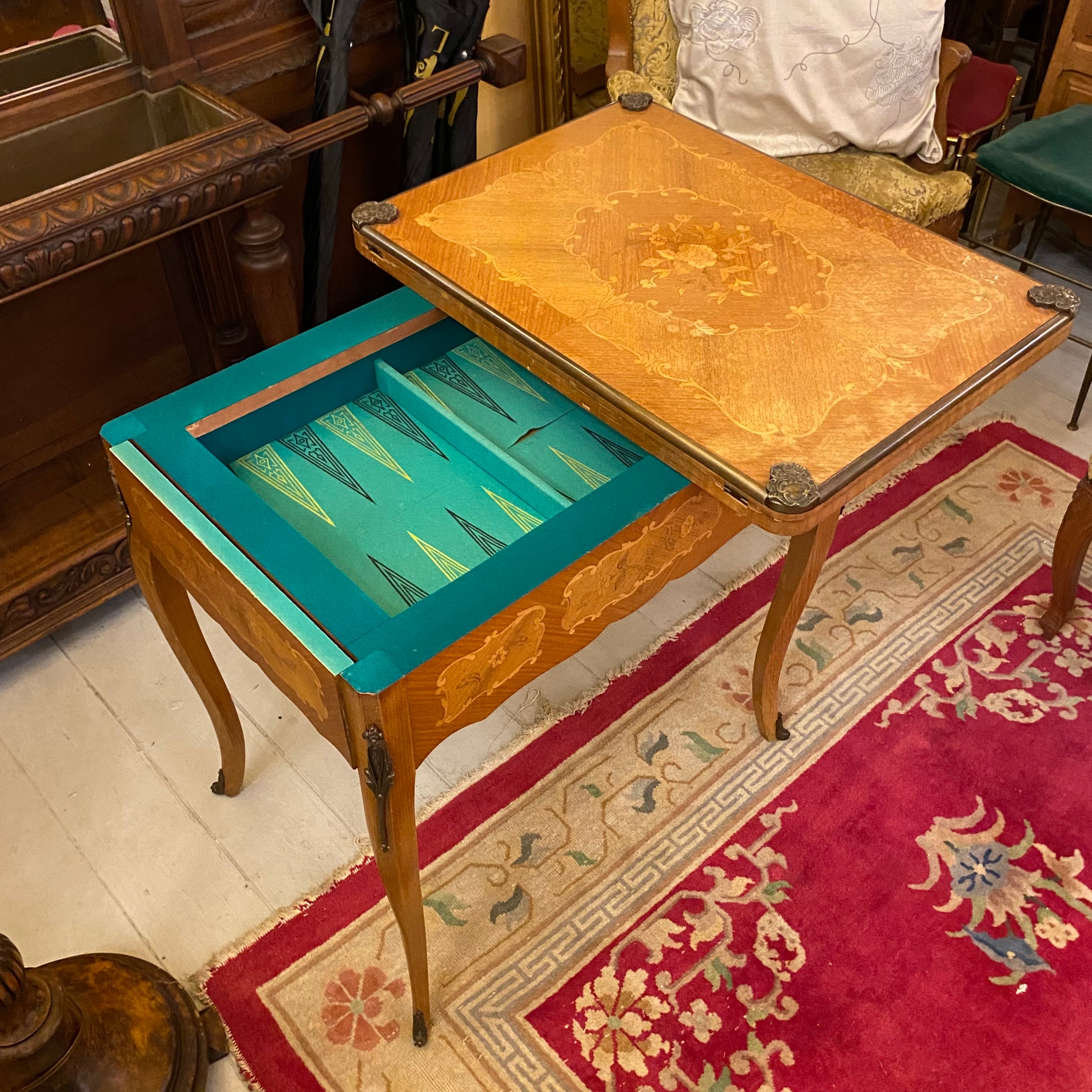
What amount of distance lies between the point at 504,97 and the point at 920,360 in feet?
4.76

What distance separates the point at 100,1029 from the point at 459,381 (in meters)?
0.96

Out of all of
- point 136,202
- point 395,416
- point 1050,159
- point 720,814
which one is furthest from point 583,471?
point 1050,159

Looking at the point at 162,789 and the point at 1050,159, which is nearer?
the point at 162,789

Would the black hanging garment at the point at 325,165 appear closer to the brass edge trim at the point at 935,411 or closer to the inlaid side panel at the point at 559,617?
the inlaid side panel at the point at 559,617

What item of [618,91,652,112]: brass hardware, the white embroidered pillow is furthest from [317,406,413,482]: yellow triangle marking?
the white embroidered pillow

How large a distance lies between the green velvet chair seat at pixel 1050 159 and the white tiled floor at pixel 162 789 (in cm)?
111

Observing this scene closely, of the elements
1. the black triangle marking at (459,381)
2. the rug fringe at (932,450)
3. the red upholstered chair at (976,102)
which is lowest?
the rug fringe at (932,450)

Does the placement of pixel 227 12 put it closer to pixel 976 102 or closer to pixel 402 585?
pixel 402 585

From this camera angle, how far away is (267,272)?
5.57ft

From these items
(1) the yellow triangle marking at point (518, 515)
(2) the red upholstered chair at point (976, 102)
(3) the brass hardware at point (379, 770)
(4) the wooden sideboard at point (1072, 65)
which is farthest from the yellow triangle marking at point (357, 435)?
(4) the wooden sideboard at point (1072, 65)

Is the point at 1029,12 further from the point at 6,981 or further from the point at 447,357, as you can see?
the point at 6,981

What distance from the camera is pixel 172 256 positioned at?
190 cm

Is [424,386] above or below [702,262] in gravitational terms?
below

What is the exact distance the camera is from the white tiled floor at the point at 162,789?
4.98 ft
